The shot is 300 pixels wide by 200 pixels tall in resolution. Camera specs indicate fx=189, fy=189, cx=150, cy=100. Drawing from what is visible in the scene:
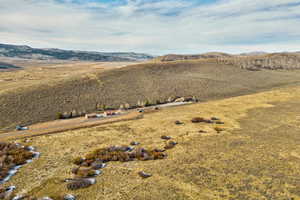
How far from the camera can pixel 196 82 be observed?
270 feet

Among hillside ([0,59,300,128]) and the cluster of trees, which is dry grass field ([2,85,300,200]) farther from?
the cluster of trees

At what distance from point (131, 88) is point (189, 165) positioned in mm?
55476

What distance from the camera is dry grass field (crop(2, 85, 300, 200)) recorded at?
15.2 m

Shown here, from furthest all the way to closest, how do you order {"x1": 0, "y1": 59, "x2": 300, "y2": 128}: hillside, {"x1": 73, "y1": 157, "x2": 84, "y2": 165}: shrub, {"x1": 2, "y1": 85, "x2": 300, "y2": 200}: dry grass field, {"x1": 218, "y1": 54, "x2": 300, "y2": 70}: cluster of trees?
{"x1": 218, "y1": 54, "x2": 300, "y2": 70}: cluster of trees
{"x1": 0, "y1": 59, "x2": 300, "y2": 128}: hillside
{"x1": 73, "y1": 157, "x2": 84, "y2": 165}: shrub
{"x1": 2, "y1": 85, "x2": 300, "y2": 200}: dry grass field

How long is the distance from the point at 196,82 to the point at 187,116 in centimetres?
4550

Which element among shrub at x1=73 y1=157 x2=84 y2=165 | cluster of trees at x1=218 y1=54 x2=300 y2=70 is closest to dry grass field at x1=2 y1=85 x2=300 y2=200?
shrub at x1=73 y1=157 x2=84 y2=165

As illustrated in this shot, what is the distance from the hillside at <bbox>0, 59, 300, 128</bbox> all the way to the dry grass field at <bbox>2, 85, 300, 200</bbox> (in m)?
25.0

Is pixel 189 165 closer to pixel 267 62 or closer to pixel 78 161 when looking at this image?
pixel 78 161

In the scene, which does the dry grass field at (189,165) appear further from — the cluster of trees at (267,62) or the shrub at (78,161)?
the cluster of trees at (267,62)

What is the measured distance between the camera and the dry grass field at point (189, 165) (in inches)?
598

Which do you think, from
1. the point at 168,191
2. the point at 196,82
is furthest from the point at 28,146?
the point at 196,82

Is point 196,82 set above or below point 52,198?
above

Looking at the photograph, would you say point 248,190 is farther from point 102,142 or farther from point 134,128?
point 134,128

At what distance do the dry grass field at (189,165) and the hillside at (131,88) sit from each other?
25.0 m
